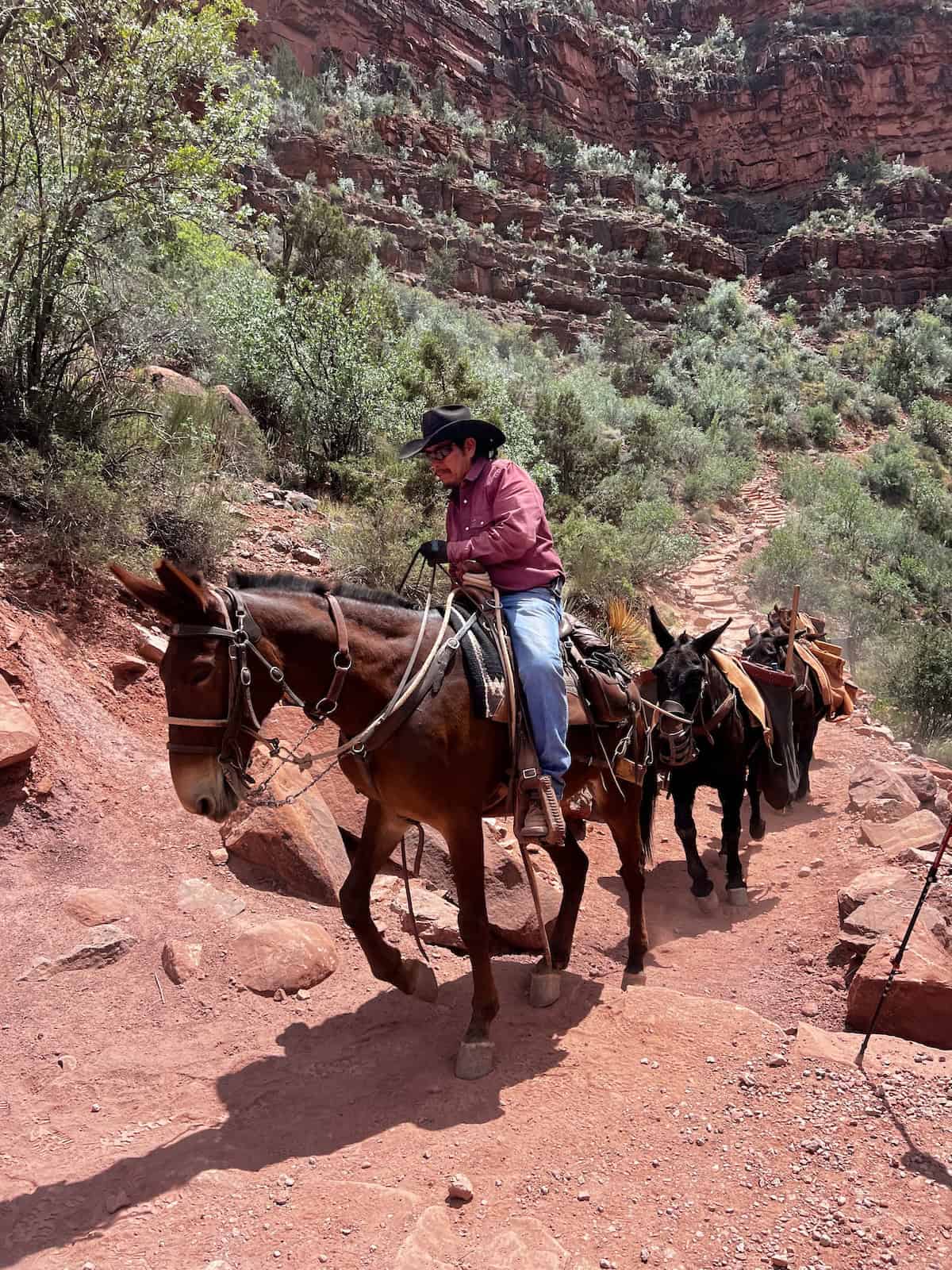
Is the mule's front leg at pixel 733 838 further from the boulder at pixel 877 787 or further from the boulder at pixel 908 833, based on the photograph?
the boulder at pixel 877 787

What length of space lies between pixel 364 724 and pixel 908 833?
206 inches

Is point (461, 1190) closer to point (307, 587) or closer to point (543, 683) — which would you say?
point (543, 683)

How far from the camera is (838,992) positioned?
16.3ft

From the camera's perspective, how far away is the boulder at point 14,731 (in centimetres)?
492

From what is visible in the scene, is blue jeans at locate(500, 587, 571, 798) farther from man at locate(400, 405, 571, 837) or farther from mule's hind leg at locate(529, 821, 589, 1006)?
mule's hind leg at locate(529, 821, 589, 1006)

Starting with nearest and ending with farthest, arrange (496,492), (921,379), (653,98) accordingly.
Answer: (496,492) < (921,379) < (653,98)

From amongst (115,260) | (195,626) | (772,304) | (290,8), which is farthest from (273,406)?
(290,8)

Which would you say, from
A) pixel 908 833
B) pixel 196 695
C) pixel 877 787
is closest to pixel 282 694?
pixel 196 695

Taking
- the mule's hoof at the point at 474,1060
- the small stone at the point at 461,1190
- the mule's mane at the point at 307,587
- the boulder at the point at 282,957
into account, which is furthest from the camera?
the boulder at the point at 282,957

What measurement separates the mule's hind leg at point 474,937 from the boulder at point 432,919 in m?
0.99

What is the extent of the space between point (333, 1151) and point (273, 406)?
12364 millimetres

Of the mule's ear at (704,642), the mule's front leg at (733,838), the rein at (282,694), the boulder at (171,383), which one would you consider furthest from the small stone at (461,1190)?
the boulder at (171,383)

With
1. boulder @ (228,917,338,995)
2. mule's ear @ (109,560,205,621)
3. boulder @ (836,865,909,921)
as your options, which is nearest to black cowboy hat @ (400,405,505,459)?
mule's ear @ (109,560,205,621)

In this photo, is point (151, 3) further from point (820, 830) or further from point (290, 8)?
point (290, 8)
